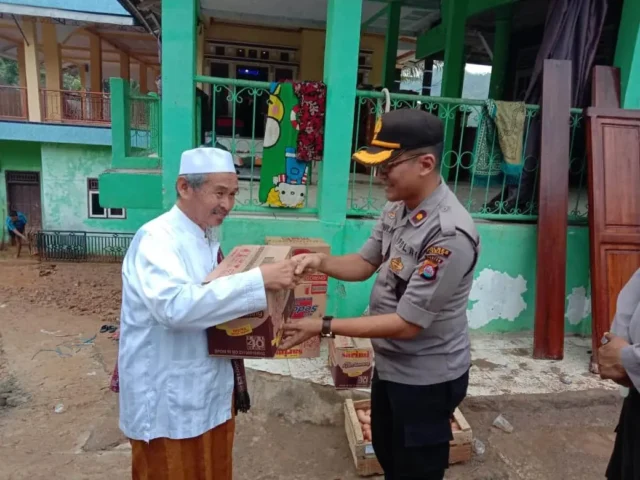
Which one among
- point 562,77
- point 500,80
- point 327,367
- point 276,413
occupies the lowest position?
point 276,413

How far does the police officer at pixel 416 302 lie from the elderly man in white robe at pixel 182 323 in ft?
1.21

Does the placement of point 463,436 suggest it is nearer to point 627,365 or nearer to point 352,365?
point 352,365

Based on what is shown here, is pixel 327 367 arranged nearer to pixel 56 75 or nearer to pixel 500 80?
pixel 500 80

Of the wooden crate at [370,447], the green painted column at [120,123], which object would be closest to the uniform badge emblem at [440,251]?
the wooden crate at [370,447]

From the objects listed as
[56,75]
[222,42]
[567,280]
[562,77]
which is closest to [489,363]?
[567,280]

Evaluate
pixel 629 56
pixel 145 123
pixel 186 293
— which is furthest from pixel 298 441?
pixel 145 123

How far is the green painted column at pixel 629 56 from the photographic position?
175 inches

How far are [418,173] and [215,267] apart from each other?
2.91 ft

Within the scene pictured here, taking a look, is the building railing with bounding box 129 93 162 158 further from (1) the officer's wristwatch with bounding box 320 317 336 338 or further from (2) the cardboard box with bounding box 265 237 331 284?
(1) the officer's wristwatch with bounding box 320 317 336 338

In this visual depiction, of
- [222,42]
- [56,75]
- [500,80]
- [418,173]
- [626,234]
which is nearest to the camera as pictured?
[418,173]

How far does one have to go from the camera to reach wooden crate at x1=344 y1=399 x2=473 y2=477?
3.09 metres

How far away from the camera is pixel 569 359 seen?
4.33 meters

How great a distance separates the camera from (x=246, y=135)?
11.0m

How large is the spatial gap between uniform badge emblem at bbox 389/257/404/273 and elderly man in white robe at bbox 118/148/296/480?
430 millimetres
